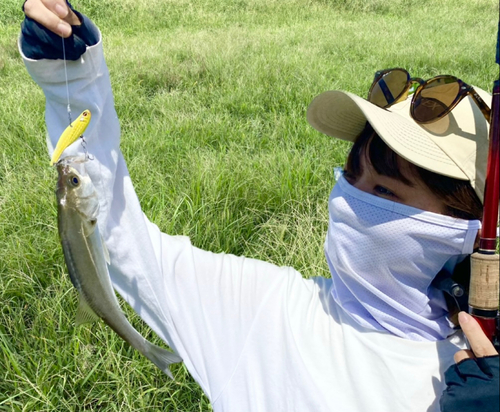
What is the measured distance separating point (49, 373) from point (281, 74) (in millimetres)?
4040

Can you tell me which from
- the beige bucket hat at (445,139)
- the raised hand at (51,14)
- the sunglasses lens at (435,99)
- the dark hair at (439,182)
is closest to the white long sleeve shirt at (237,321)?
the raised hand at (51,14)

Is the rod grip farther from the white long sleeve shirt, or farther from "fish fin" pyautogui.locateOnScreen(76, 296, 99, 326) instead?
"fish fin" pyautogui.locateOnScreen(76, 296, 99, 326)

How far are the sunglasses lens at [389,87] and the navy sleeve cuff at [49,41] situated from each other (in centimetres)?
86

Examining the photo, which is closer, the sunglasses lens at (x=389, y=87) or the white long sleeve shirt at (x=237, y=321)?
the white long sleeve shirt at (x=237, y=321)

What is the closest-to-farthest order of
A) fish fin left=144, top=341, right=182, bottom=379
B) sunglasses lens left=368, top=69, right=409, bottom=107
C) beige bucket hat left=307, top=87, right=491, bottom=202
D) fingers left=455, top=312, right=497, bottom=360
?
fingers left=455, top=312, right=497, bottom=360, beige bucket hat left=307, top=87, right=491, bottom=202, fish fin left=144, top=341, right=182, bottom=379, sunglasses lens left=368, top=69, right=409, bottom=107

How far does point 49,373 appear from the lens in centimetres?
169

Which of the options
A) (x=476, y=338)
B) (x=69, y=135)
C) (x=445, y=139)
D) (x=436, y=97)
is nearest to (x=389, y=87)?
(x=436, y=97)

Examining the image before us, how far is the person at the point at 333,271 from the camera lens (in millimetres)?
1087

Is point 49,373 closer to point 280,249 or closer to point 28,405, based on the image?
point 28,405

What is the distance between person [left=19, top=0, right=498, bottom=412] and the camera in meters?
1.09

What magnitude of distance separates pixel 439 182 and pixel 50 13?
1007mm

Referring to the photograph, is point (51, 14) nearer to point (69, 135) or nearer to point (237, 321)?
point (69, 135)

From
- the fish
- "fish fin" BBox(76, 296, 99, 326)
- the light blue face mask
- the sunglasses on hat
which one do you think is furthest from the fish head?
the sunglasses on hat

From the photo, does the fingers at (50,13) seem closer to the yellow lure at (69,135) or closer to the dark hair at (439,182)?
the yellow lure at (69,135)
